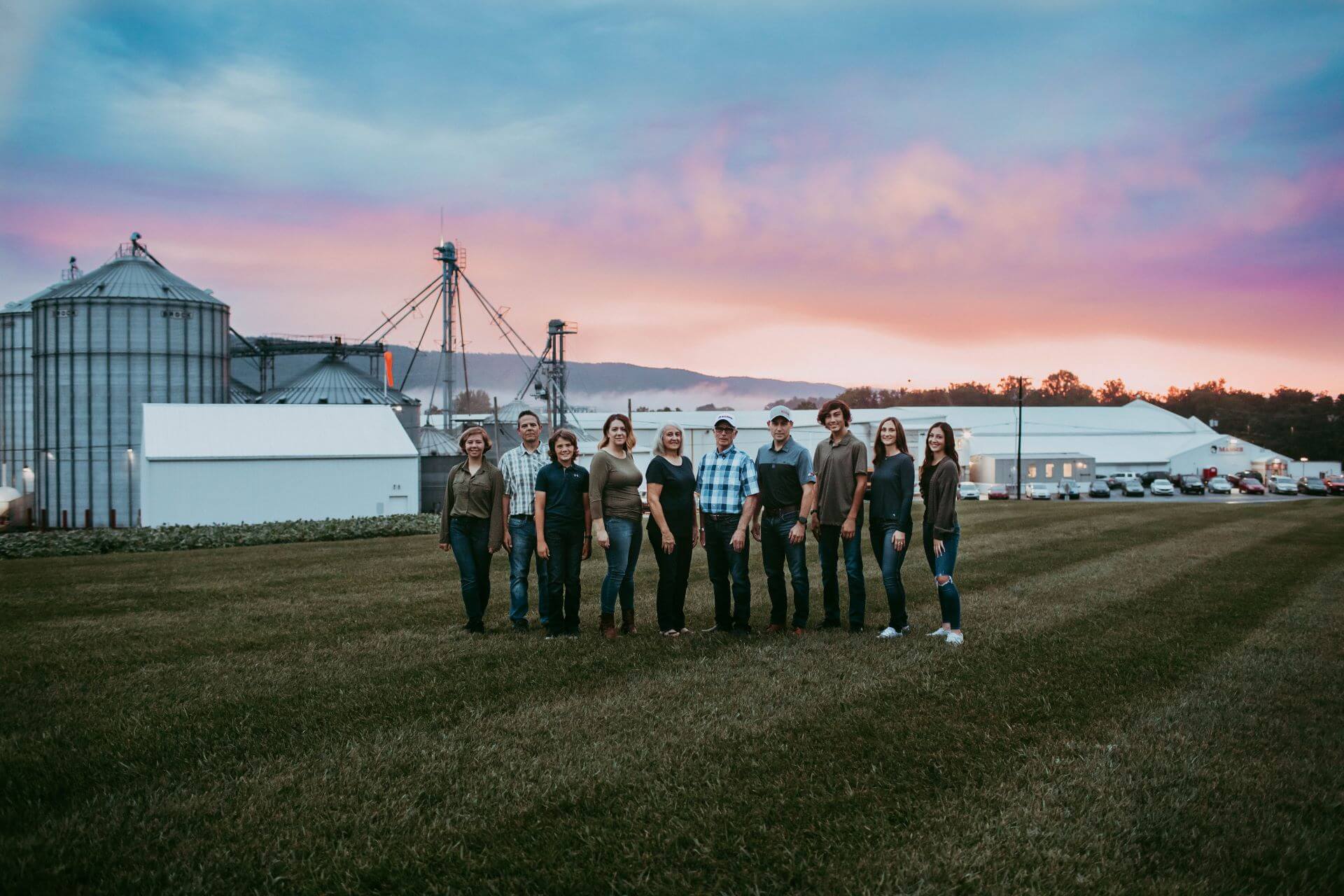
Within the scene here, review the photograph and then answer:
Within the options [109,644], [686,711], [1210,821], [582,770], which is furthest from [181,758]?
[1210,821]

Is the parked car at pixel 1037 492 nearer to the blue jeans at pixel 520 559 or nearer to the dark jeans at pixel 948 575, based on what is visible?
the dark jeans at pixel 948 575

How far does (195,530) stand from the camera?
2392 centimetres

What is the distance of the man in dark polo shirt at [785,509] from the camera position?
26.6 feet

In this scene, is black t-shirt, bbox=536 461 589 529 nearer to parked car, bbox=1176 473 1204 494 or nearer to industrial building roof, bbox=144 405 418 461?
industrial building roof, bbox=144 405 418 461

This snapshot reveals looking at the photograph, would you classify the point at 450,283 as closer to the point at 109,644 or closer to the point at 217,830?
the point at 109,644

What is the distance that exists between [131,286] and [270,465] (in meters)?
20.6

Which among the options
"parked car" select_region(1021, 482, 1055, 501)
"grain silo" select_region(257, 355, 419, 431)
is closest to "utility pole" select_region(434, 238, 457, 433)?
"grain silo" select_region(257, 355, 419, 431)

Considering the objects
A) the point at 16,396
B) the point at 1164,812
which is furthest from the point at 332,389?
the point at 1164,812

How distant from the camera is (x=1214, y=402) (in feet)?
456

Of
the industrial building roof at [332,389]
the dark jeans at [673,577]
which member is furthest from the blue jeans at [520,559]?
the industrial building roof at [332,389]

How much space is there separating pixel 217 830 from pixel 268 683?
101 inches

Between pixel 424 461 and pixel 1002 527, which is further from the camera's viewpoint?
pixel 424 461

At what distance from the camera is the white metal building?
112 feet

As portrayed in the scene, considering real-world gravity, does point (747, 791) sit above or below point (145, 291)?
below
